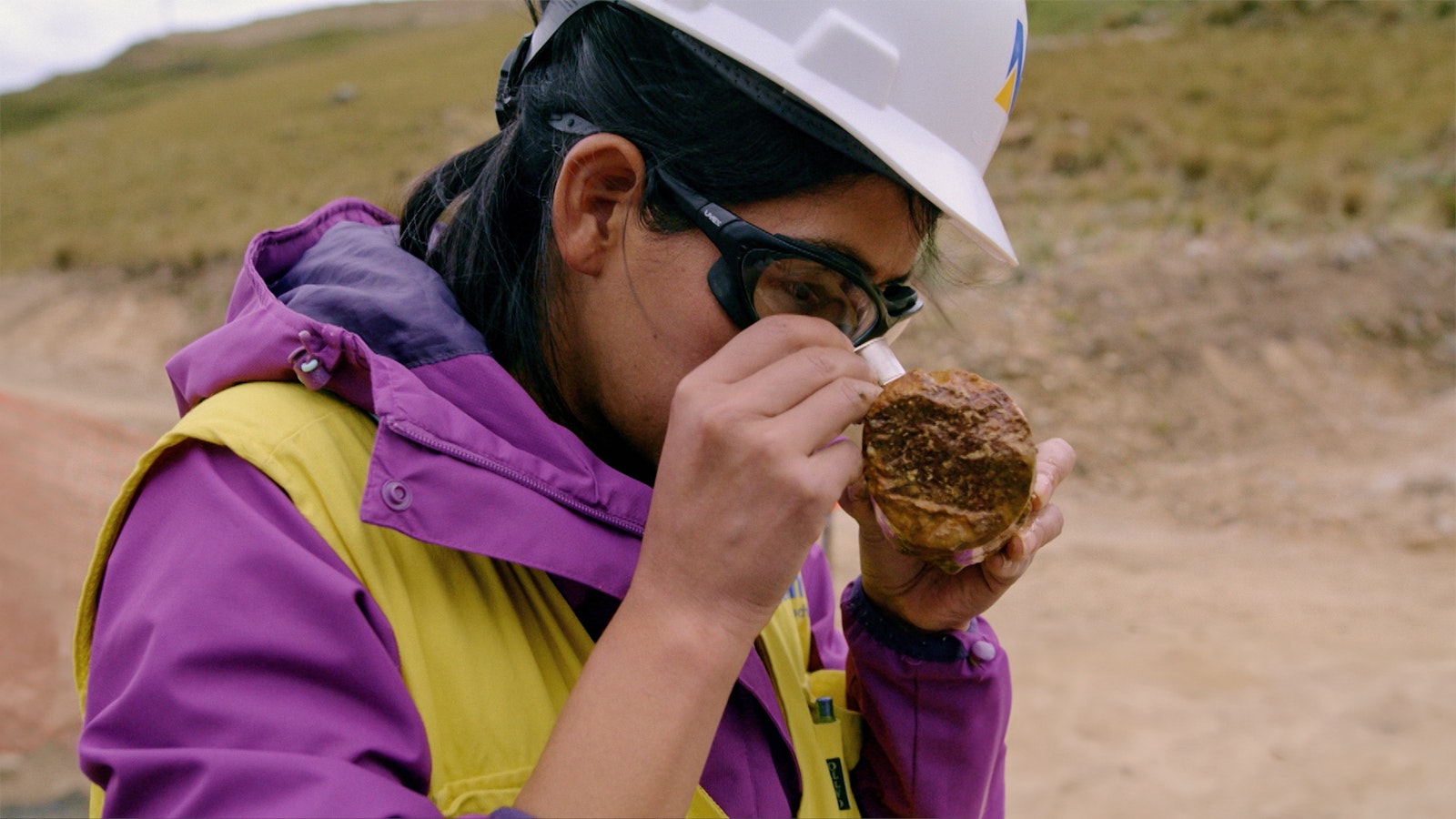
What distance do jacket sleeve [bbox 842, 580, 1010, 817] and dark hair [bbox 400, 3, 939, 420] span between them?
779 mm

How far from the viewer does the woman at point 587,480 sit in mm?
1243

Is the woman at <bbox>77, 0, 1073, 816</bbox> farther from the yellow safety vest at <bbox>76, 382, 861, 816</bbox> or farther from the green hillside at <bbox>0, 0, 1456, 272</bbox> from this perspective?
the green hillside at <bbox>0, 0, 1456, 272</bbox>

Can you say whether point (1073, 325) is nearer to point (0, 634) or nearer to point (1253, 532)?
point (1253, 532)

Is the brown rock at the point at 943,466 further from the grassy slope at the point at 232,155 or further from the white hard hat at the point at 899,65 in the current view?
the grassy slope at the point at 232,155

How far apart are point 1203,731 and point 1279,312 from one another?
293 inches

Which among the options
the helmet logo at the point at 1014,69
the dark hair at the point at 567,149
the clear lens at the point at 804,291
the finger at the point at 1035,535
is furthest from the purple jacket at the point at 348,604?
the helmet logo at the point at 1014,69

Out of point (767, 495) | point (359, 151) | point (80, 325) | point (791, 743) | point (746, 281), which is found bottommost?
point (359, 151)

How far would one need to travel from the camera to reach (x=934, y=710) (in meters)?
2.03

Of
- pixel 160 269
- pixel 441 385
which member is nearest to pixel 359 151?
pixel 160 269

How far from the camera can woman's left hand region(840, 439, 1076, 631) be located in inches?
75.8

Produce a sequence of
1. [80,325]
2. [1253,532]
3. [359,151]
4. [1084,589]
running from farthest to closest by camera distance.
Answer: [359,151] < [80,325] < [1253,532] < [1084,589]

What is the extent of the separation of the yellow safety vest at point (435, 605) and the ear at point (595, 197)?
0.44m

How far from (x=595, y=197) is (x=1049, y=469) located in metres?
0.96

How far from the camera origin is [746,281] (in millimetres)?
1643
